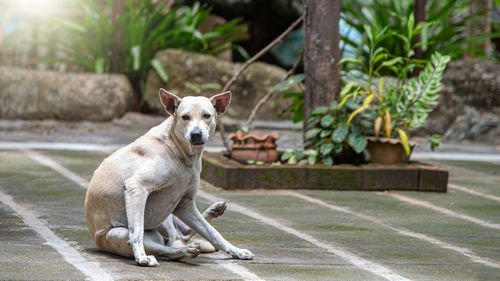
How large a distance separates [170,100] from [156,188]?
557 millimetres

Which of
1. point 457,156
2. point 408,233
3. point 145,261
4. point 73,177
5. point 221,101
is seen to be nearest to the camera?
point 145,261

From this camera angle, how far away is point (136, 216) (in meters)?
5.03

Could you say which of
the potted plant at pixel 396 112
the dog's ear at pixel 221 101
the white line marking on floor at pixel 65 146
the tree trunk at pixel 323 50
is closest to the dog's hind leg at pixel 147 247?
the dog's ear at pixel 221 101

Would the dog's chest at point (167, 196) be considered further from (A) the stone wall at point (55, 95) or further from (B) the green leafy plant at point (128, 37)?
(B) the green leafy plant at point (128, 37)

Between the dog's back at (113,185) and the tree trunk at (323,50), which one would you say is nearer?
the dog's back at (113,185)

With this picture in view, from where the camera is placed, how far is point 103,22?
50.5ft

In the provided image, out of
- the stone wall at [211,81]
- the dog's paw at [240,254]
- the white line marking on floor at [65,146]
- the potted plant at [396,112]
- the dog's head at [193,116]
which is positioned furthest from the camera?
the stone wall at [211,81]

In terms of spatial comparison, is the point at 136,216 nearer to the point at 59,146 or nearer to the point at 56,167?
the point at 56,167

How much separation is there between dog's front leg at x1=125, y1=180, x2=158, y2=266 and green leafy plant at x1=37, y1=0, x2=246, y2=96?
1017cm

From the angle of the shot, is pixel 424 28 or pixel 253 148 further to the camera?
pixel 424 28

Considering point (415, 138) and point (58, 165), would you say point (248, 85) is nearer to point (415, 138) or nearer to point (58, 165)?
point (415, 138)

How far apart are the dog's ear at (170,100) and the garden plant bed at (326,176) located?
3501mm

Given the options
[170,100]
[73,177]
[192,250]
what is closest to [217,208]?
[192,250]

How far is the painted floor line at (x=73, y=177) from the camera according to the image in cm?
491
